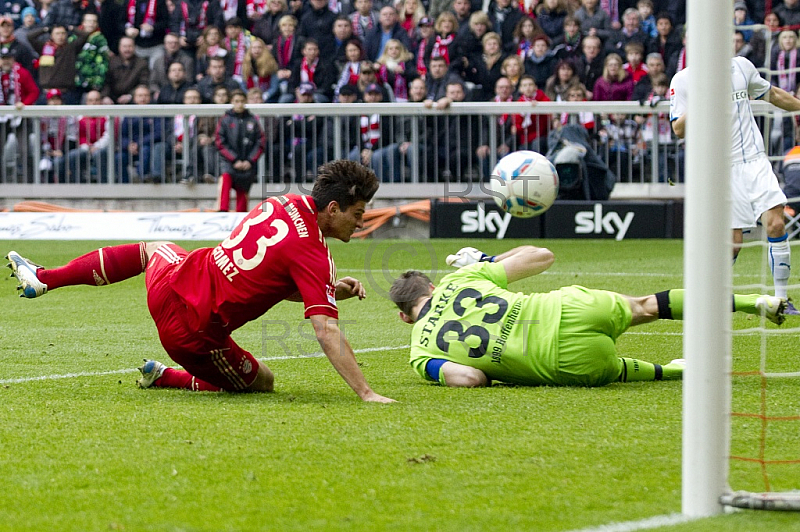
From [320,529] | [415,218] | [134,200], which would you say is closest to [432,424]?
[320,529]

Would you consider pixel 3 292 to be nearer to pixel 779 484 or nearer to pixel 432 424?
pixel 432 424

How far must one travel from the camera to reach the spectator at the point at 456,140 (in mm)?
17125

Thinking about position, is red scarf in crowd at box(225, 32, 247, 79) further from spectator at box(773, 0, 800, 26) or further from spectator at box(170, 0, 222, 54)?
spectator at box(773, 0, 800, 26)

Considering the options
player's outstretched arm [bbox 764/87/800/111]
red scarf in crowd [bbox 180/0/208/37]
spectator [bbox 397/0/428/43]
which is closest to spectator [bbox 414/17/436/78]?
spectator [bbox 397/0/428/43]

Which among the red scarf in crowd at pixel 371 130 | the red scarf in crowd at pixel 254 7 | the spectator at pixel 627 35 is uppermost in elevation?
the red scarf in crowd at pixel 254 7

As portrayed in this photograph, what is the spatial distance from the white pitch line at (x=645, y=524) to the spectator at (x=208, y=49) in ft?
50.9

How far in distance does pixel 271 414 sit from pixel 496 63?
41.2 feet

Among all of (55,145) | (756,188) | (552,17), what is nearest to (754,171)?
(756,188)

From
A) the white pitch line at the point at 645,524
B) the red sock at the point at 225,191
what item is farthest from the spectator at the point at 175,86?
the white pitch line at the point at 645,524

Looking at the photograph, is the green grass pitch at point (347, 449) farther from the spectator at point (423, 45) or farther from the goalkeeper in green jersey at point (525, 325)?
the spectator at point (423, 45)

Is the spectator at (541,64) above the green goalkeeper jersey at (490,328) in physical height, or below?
above

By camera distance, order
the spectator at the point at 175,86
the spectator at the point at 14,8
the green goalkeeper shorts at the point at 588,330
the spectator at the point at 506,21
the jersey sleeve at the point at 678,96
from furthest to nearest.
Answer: the spectator at the point at 14,8 < the spectator at the point at 175,86 < the spectator at the point at 506,21 < the jersey sleeve at the point at 678,96 < the green goalkeeper shorts at the point at 588,330

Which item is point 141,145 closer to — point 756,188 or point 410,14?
point 410,14

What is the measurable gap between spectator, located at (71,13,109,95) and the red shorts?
13186 millimetres
